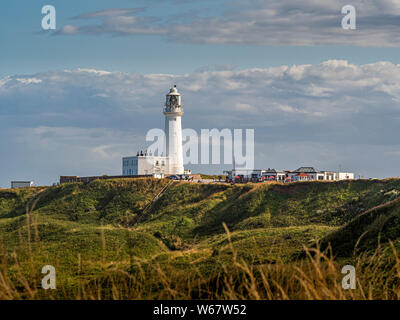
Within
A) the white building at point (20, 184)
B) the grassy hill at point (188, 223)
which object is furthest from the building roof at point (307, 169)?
the white building at point (20, 184)

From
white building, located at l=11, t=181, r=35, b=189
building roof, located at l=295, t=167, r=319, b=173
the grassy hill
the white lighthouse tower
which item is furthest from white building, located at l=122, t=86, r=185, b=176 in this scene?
white building, located at l=11, t=181, r=35, b=189

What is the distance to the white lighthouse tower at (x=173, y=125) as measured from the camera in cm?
8119

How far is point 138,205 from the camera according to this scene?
6328cm

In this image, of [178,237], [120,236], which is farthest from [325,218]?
[120,236]

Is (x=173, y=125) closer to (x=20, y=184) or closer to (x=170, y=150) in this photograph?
(x=170, y=150)

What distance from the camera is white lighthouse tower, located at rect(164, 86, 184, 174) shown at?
81.2 metres

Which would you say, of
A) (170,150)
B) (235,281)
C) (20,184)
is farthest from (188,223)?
(20,184)

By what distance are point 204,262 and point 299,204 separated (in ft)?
81.6

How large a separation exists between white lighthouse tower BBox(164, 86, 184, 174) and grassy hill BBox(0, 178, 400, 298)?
12.1 meters

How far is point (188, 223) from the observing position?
162 feet

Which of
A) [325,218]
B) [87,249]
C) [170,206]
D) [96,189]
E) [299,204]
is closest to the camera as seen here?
[87,249]

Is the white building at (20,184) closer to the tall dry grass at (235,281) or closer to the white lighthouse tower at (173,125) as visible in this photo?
the white lighthouse tower at (173,125)

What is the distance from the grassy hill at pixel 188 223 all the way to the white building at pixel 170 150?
10464mm
